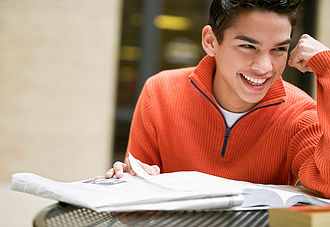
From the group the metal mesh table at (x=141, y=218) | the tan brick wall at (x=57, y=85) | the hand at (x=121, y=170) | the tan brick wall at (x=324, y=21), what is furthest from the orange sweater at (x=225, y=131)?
the tan brick wall at (x=324, y=21)

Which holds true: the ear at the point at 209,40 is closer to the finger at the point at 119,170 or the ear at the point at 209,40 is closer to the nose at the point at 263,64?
the nose at the point at 263,64

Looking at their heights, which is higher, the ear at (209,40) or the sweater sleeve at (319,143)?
the ear at (209,40)

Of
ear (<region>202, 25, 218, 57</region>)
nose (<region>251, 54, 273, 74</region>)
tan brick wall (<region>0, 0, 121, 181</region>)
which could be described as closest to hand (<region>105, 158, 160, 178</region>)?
nose (<region>251, 54, 273, 74</region>)

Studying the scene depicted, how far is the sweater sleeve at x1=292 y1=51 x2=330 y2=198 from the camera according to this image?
1.29m

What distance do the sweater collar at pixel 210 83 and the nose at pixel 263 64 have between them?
0.19 metres

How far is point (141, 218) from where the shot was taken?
868 mm

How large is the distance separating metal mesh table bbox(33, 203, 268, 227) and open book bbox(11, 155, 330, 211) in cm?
2

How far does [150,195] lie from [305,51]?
33.8 inches

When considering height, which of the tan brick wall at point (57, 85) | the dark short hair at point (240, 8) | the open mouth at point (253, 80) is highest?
the dark short hair at point (240, 8)

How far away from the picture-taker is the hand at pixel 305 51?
4.72 feet

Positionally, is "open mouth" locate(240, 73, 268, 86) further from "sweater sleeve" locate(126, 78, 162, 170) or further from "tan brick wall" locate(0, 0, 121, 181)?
"tan brick wall" locate(0, 0, 121, 181)

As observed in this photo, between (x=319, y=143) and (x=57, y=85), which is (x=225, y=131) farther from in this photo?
(x=57, y=85)

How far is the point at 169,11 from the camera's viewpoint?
537 centimetres

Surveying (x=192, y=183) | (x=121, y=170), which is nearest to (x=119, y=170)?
(x=121, y=170)
